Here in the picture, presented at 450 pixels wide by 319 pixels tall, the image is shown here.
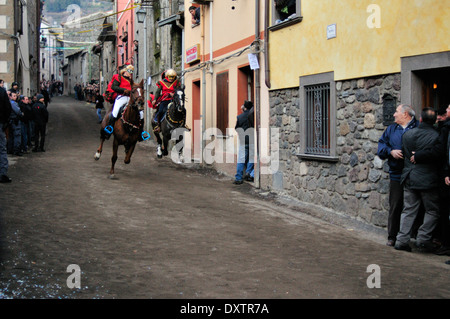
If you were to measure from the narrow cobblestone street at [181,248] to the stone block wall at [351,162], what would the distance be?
0.49 m

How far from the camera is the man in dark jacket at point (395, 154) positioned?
803 centimetres

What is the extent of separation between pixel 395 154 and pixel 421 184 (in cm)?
58

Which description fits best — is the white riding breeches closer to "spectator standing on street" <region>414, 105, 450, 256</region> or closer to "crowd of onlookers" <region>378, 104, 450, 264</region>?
"crowd of onlookers" <region>378, 104, 450, 264</region>

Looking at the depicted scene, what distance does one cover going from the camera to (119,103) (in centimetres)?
1421

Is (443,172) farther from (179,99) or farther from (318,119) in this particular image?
(179,99)

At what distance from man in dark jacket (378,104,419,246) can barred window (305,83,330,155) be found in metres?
2.87

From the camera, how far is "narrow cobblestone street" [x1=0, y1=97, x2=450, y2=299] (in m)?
5.82

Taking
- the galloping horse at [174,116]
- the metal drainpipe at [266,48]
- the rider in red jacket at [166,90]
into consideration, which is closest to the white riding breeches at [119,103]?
the galloping horse at [174,116]

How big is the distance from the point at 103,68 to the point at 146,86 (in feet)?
79.6

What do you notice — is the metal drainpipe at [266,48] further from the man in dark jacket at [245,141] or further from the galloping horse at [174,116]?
the galloping horse at [174,116]

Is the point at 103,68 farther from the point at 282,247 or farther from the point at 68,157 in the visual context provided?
the point at 282,247

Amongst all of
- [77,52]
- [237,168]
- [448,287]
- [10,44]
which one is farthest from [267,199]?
[77,52]

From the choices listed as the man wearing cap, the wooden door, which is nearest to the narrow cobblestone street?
the man wearing cap

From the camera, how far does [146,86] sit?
29891 mm
